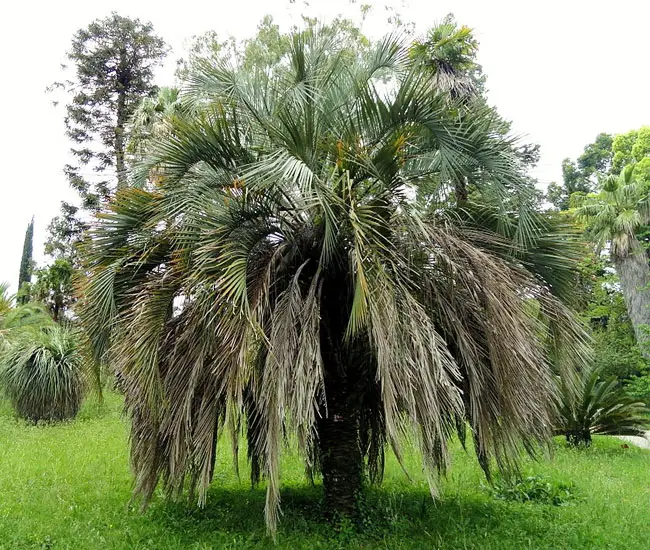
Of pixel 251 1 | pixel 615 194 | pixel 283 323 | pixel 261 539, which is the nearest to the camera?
pixel 283 323

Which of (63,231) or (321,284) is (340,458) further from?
(63,231)

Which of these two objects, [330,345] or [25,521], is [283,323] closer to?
[330,345]

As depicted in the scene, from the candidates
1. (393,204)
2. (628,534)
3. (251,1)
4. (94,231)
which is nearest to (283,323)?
(393,204)

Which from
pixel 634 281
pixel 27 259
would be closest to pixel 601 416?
pixel 634 281

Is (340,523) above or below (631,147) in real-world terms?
below

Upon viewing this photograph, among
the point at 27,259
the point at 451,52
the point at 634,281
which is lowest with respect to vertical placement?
the point at 634,281

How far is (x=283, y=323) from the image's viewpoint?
4.46 m

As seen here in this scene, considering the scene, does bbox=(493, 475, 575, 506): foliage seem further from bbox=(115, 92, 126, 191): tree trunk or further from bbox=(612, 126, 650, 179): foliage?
bbox=(612, 126, 650, 179): foliage

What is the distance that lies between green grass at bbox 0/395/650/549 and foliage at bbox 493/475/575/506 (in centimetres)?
11

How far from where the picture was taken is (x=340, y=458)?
5.57 meters

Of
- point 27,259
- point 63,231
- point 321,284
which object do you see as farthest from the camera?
point 27,259

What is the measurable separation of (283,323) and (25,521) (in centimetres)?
334

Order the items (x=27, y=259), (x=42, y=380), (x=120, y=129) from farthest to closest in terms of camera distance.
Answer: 1. (x=27, y=259)
2. (x=120, y=129)
3. (x=42, y=380)

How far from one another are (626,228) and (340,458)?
14.6 m
